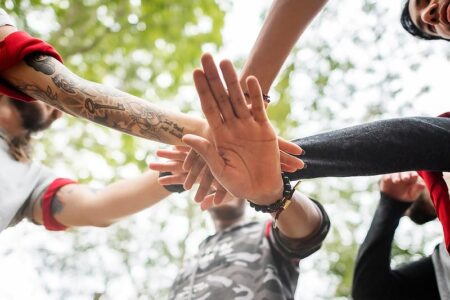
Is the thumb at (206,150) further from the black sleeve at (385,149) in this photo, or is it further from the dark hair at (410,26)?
the dark hair at (410,26)

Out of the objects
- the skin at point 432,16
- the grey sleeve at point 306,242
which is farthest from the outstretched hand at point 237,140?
the skin at point 432,16

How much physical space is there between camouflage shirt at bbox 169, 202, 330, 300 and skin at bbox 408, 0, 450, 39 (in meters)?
0.95

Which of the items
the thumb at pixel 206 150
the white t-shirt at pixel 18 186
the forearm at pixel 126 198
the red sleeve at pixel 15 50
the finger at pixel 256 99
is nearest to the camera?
the finger at pixel 256 99

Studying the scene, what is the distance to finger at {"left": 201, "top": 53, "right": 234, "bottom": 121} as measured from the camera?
43.6 inches

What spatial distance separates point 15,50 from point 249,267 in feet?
4.96

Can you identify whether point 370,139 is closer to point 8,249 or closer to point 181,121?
point 181,121

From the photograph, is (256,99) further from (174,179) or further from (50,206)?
(50,206)

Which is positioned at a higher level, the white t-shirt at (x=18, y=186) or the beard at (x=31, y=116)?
the beard at (x=31, y=116)

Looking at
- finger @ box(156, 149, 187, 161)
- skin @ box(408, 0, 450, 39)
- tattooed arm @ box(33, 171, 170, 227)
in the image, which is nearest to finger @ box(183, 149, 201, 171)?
finger @ box(156, 149, 187, 161)

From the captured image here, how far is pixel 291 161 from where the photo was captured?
4.04 ft

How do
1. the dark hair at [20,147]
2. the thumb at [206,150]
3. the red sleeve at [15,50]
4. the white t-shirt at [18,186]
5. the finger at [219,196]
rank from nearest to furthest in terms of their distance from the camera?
the thumb at [206,150], the red sleeve at [15,50], the finger at [219,196], the white t-shirt at [18,186], the dark hair at [20,147]

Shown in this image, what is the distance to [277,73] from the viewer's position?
157cm

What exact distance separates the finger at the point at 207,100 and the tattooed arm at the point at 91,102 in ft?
0.61

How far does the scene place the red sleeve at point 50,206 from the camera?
1918 mm
